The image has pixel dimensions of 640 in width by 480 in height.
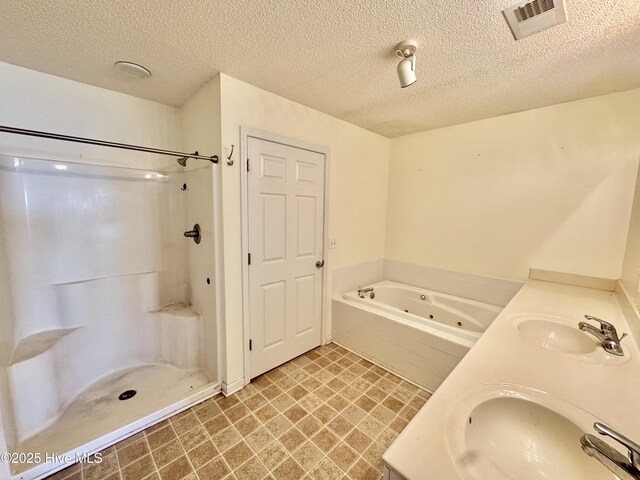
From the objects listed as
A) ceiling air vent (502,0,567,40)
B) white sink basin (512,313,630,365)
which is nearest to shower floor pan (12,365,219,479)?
white sink basin (512,313,630,365)

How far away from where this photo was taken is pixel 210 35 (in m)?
1.38

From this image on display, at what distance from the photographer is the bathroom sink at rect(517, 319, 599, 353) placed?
4.40 feet

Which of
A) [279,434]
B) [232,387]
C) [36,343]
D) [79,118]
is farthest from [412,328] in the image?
[79,118]

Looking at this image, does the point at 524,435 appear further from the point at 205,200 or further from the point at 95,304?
the point at 95,304

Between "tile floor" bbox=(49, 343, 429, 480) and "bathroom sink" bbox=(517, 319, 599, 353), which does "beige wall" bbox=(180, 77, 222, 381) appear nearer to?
"tile floor" bbox=(49, 343, 429, 480)

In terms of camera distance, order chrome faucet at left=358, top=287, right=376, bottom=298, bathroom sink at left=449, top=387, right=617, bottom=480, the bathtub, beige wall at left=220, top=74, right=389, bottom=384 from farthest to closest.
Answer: chrome faucet at left=358, top=287, right=376, bottom=298 < the bathtub < beige wall at left=220, top=74, right=389, bottom=384 < bathroom sink at left=449, top=387, right=617, bottom=480

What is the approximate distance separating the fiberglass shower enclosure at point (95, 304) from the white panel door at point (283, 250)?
0.36 metres

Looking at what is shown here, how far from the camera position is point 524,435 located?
2.64ft

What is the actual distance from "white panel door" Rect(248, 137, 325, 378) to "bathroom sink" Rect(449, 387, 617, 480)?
1.67 m

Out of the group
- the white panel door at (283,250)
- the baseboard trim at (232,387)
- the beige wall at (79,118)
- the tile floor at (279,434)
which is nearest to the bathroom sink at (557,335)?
the tile floor at (279,434)

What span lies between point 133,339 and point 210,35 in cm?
237

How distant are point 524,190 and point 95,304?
3.79 m

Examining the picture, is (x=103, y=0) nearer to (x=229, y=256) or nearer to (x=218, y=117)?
(x=218, y=117)

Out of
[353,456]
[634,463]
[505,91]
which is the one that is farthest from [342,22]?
[353,456]
